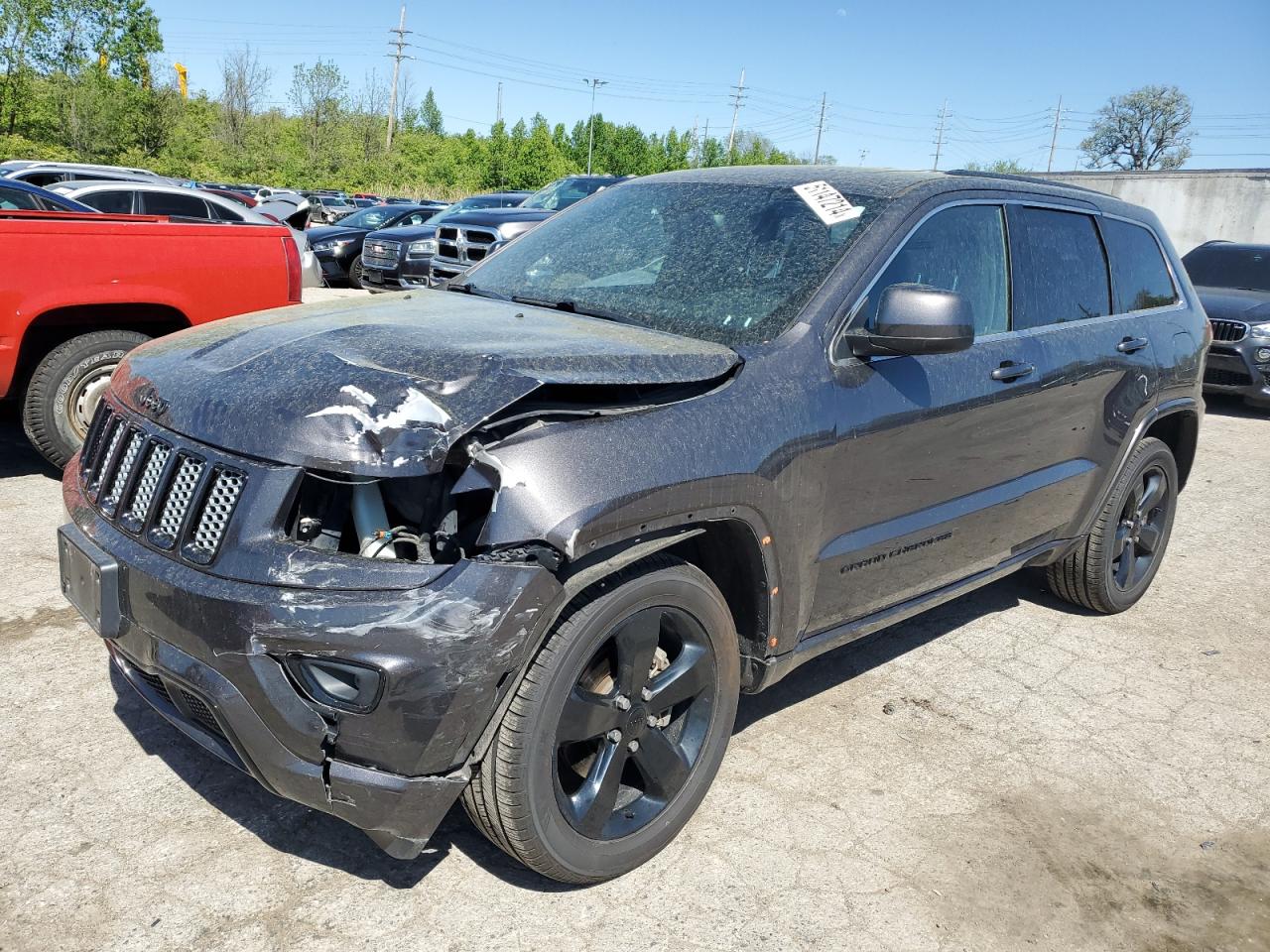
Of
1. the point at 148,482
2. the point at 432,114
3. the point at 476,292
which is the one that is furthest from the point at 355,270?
the point at 432,114

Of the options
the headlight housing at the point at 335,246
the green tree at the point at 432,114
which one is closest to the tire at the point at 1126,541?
the headlight housing at the point at 335,246

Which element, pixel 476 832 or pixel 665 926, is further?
pixel 476 832

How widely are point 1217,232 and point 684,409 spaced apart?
23652mm

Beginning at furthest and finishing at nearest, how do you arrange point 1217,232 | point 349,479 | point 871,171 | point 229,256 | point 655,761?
1. point 1217,232
2. point 229,256
3. point 871,171
4. point 655,761
5. point 349,479

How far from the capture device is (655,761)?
2742 mm

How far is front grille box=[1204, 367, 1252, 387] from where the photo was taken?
35.1 feet

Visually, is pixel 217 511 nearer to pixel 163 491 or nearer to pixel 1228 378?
pixel 163 491

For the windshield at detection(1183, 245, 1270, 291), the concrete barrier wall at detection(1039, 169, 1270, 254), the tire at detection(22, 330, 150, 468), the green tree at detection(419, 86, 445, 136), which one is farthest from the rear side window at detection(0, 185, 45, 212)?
the green tree at detection(419, 86, 445, 136)

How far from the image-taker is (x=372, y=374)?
2.40 m

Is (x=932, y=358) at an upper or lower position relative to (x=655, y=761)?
upper

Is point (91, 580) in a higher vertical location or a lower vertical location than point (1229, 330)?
lower

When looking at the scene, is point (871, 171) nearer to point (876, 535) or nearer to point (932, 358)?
point (932, 358)

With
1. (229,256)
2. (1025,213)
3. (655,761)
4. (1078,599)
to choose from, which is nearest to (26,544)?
(229,256)

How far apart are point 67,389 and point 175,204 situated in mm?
8830
